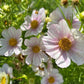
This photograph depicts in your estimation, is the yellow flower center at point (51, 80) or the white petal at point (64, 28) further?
the yellow flower center at point (51, 80)

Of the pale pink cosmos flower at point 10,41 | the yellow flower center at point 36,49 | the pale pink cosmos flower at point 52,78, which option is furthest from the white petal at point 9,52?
the pale pink cosmos flower at point 52,78

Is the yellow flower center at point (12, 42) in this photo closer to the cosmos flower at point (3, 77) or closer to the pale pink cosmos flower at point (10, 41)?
the pale pink cosmos flower at point (10, 41)

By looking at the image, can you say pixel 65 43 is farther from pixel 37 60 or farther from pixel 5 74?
pixel 5 74

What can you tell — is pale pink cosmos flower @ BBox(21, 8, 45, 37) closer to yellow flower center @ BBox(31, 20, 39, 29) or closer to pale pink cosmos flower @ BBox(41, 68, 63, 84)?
yellow flower center @ BBox(31, 20, 39, 29)

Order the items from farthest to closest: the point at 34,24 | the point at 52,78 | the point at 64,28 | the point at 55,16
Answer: the point at 52,78, the point at 34,24, the point at 55,16, the point at 64,28

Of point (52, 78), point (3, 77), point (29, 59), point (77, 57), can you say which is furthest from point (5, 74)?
point (77, 57)

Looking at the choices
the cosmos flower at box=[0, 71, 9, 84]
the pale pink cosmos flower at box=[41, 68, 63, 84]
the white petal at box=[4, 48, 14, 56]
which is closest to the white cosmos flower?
the cosmos flower at box=[0, 71, 9, 84]
